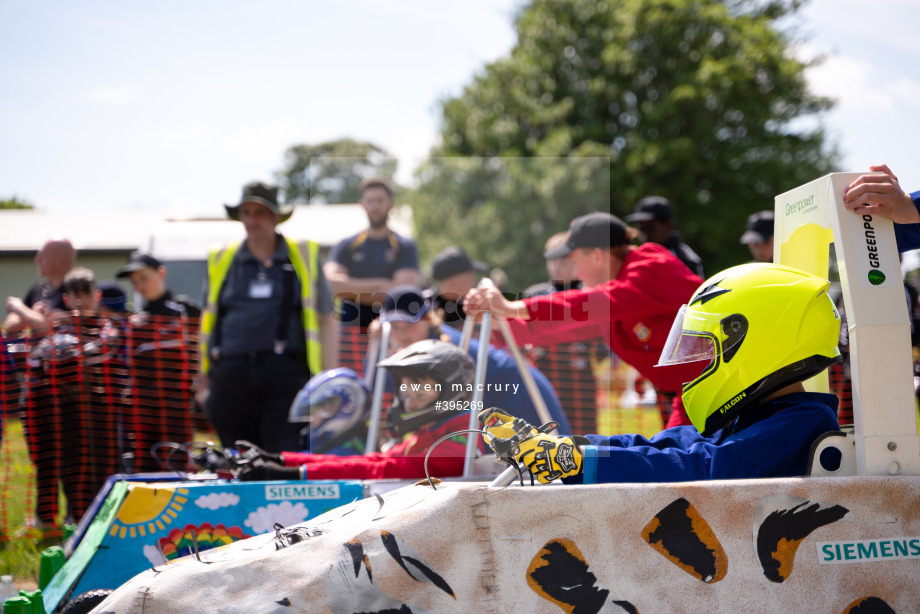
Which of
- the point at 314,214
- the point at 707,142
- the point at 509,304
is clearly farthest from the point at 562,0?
the point at 509,304

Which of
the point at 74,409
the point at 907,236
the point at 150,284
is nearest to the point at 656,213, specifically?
the point at 907,236

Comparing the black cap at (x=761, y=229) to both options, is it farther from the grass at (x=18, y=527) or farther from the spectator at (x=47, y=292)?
the spectator at (x=47, y=292)

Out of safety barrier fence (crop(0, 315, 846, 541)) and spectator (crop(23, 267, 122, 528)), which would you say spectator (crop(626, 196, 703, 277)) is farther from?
spectator (crop(23, 267, 122, 528))

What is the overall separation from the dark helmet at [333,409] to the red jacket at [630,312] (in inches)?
43.5

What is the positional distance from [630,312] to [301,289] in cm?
224

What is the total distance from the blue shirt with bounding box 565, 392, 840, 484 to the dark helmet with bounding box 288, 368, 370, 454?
2.37 meters

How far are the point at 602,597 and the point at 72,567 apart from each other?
7.79 ft

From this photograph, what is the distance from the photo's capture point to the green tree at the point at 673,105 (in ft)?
72.9

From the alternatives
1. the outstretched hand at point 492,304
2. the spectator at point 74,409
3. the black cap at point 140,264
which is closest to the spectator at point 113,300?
the black cap at point 140,264

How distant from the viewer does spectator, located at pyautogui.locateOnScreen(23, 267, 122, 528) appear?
19.3ft

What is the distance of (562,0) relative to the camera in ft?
80.0

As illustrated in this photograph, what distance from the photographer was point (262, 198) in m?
5.11

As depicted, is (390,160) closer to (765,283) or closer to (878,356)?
(765,283)

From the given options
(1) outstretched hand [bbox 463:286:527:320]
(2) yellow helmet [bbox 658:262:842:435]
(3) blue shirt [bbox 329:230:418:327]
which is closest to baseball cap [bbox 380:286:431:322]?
(3) blue shirt [bbox 329:230:418:327]
